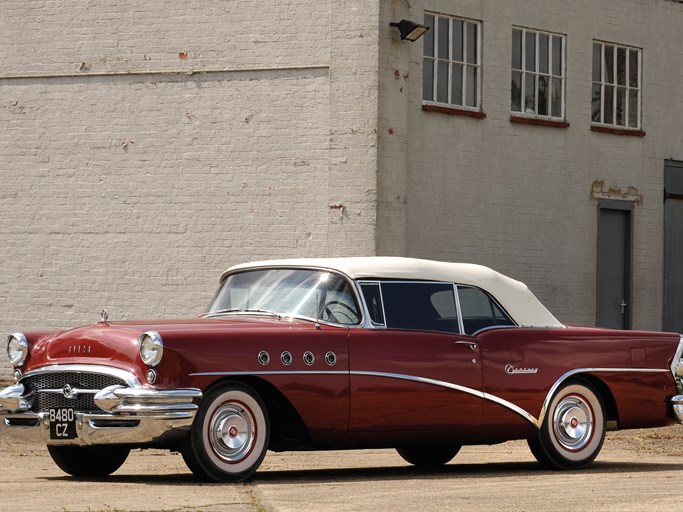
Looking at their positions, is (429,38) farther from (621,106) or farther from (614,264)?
(614,264)

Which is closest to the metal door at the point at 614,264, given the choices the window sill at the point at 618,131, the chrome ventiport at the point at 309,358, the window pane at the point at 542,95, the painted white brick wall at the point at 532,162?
the painted white brick wall at the point at 532,162

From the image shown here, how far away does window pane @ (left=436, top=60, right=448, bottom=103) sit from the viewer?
19.0m

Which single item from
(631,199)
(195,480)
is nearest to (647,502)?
(195,480)

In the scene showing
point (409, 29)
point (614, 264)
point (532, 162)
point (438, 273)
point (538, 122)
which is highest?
point (409, 29)

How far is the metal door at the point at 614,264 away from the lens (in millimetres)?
20844

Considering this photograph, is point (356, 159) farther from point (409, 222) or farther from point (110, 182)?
point (110, 182)

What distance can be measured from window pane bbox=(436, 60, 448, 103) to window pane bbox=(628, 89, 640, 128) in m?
3.68

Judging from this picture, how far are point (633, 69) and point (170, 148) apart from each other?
24.0 ft

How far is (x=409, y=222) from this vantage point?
1844 centimetres

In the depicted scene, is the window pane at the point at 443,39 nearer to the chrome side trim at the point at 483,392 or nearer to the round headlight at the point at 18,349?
the chrome side trim at the point at 483,392

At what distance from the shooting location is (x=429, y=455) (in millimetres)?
11008

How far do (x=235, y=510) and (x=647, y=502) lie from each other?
242cm

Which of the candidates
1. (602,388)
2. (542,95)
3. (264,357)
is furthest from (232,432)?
(542,95)

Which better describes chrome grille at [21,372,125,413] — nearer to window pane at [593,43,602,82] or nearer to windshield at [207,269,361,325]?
windshield at [207,269,361,325]
